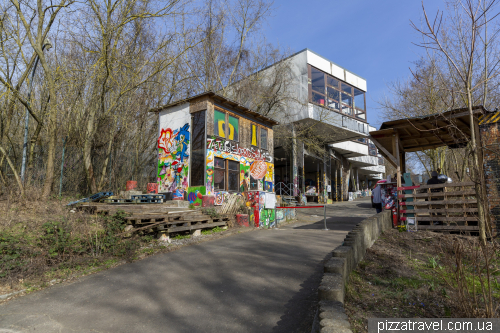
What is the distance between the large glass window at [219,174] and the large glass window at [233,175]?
37cm

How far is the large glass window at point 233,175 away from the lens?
601 inches

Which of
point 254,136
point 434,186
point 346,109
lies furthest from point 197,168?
point 346,109

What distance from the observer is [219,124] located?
49.2 ft

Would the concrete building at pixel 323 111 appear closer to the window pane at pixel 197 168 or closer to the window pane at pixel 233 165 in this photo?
the window pane at pixel 233 165

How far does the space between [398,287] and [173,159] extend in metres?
12.8

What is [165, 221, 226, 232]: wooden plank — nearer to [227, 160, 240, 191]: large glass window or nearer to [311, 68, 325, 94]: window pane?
[227, 160, 240, 191]: large glass window

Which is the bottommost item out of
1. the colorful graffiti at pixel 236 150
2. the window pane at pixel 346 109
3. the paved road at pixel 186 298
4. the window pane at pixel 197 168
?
the paved road at pixel 186 298

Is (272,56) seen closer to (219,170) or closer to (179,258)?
(219,170)

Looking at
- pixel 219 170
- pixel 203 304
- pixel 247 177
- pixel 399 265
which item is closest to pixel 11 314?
pixel 203 304

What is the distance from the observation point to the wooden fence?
7.54 metres

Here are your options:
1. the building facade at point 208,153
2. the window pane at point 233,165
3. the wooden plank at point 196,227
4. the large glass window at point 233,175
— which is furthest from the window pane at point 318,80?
the wooden plank at point 196,227

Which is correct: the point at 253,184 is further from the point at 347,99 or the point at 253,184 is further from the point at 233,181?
the point at 347,99

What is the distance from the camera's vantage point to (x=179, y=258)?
23.1 feet

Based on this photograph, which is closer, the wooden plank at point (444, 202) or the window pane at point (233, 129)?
the wooden plank at point (444, 202)
